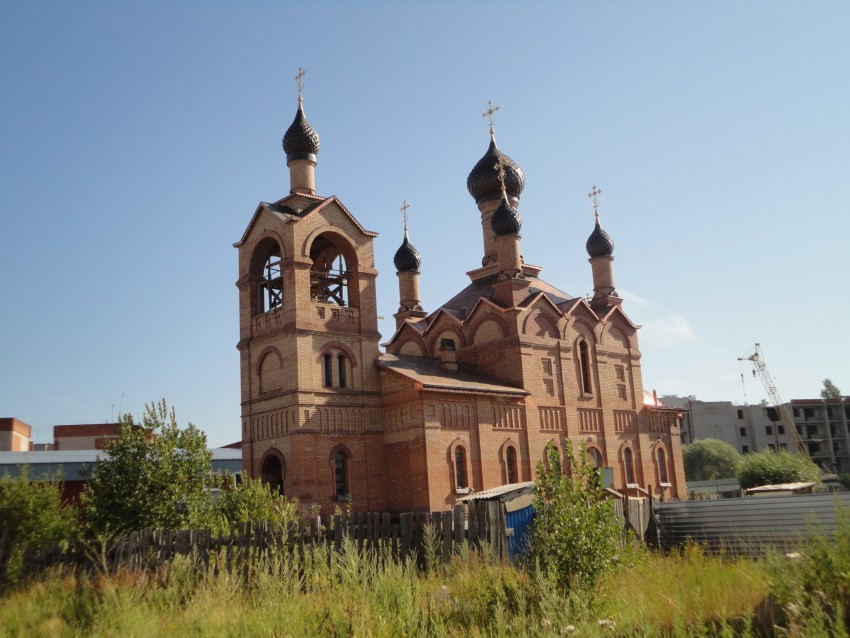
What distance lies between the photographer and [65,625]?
939cm

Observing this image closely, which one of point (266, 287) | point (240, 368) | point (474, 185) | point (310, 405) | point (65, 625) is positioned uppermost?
point (474, 185)

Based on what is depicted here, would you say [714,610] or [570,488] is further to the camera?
[570,488]

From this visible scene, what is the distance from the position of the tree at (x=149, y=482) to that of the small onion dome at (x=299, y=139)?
12108 mm

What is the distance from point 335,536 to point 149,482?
4.25 metres

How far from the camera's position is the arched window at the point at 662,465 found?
102ft

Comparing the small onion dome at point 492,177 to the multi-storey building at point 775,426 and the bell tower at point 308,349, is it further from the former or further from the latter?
the multi-storey building at point 775,426

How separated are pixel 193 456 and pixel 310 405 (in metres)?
7.12

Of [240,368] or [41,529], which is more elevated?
[240,368]

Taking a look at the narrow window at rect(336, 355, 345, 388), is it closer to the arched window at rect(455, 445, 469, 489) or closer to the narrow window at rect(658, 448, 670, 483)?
the arched window at rect(455, 445, 469, 489)

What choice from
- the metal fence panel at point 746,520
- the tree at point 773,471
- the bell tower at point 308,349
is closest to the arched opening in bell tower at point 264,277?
the bell tower at point 308,349

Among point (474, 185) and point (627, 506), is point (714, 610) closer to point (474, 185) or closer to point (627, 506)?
point (627, 506)

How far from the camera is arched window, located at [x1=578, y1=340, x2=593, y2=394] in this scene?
29030 millimetres

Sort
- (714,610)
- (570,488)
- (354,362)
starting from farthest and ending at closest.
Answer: (354,362) < (570,488) < (714,610)

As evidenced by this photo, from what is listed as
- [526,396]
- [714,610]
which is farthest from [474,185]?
[714,610]
